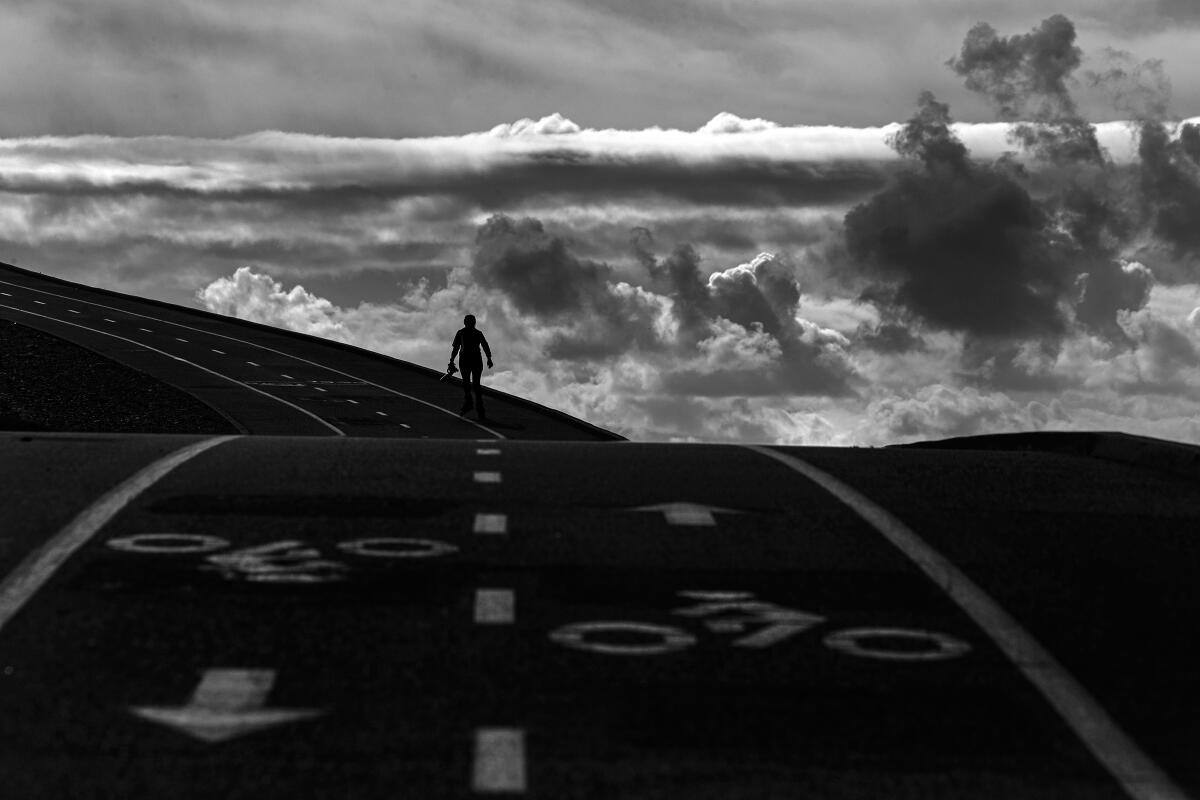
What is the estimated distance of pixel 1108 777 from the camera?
6309 mm

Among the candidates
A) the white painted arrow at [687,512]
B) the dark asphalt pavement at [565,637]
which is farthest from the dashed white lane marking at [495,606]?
the white painted arrow at [687,512]

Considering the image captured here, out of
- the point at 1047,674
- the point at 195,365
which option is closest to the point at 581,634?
the point at 1047,674

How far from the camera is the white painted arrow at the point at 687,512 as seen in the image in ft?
35.7

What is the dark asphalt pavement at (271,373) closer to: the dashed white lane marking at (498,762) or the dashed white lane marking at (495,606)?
the dashed white lane marking at (495,606)

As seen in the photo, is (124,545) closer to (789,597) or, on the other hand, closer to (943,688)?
(789,597)

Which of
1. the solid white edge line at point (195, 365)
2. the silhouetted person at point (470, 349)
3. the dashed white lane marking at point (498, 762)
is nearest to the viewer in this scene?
the dashed white lane marking at point (498, 762)

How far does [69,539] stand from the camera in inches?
383

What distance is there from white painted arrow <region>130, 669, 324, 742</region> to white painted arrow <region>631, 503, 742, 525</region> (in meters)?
4.08

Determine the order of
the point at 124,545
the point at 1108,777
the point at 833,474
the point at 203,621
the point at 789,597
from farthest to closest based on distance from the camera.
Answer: the point at 833,474 < the point at 124,545 < the point at 789,597 < the point at 203,621 < the point at 1108,777

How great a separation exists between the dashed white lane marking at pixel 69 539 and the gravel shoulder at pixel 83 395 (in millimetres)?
44265

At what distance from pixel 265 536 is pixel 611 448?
5424mm

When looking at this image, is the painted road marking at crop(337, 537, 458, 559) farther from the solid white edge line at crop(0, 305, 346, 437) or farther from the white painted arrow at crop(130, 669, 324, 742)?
the solid white edge line at crop(0, 305, 346, 437)

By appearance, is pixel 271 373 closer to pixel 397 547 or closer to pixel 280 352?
pixel 280 352

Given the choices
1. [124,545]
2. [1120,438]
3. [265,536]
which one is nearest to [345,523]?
[265,536]
